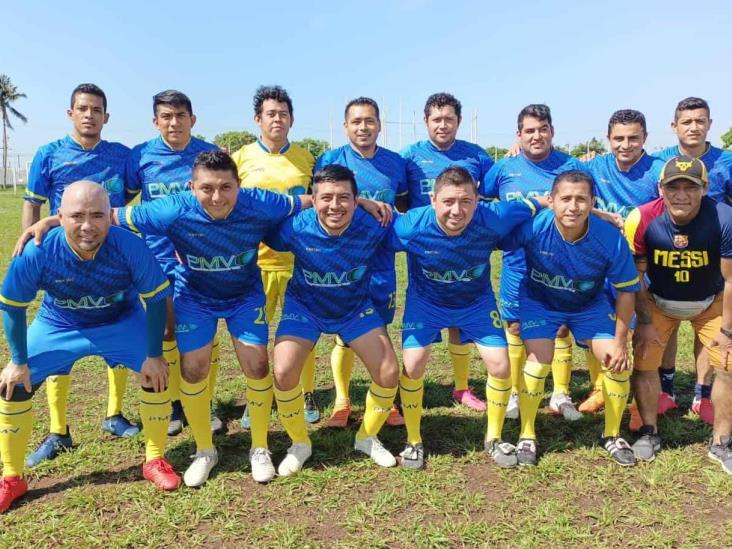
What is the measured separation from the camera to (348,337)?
4.12 metres

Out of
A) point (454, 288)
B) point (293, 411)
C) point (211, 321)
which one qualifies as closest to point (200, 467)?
point (293, 411)

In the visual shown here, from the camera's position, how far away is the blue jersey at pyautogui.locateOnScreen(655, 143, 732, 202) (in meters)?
4.71

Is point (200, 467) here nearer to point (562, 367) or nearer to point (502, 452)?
point (502, 452)

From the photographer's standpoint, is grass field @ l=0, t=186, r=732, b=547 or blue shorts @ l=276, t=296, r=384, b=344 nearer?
grass field @ l=0, t=186, r=732, b=547

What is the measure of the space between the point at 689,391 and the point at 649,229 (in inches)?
83.1

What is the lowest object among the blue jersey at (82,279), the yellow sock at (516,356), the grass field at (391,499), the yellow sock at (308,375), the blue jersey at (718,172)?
the grass field at (391,499)

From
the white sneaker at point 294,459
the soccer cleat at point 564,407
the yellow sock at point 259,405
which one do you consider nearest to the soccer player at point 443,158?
the soccer cleat at point 564,407

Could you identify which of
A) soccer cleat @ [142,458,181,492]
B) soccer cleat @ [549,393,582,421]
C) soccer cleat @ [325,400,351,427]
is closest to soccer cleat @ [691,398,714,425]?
soccer cleat @ [549,393,582,421]

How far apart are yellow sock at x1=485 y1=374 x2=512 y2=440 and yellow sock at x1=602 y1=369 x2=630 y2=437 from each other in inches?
30.4

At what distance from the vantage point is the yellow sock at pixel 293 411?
398cm

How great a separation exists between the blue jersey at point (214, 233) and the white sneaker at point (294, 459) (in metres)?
1.18

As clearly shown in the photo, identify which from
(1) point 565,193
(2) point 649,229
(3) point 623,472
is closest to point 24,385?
(1) point 565,193

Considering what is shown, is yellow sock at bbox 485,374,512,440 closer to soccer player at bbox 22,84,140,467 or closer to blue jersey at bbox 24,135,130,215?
soccer player at bbox 22,84,140,467

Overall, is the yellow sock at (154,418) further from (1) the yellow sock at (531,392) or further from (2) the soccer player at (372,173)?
(1) the yellow sock at (531,392)
